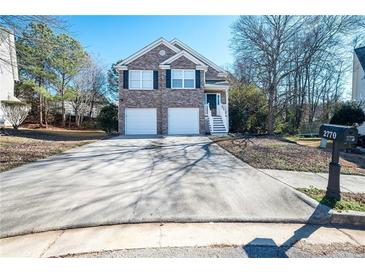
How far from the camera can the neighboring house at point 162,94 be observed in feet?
57.0

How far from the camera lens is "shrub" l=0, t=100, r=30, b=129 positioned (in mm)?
15609

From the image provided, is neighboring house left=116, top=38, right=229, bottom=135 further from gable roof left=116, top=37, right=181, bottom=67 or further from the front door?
the front door

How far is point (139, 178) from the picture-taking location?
18.9 ft

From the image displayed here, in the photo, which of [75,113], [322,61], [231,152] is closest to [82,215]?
[231,152]

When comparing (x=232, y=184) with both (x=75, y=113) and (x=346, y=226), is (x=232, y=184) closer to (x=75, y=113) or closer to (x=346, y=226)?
(x=346, y=226)

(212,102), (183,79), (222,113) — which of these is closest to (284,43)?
(212,102)

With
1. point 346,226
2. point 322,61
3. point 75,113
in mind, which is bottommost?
point 346,226

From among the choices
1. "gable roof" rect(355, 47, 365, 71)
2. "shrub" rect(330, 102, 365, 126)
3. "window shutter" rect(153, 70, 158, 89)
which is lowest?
"shrub" rect(330, 102, 365, 126)

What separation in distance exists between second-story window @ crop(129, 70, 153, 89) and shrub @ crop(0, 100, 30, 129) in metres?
7.20

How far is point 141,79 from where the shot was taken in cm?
1756

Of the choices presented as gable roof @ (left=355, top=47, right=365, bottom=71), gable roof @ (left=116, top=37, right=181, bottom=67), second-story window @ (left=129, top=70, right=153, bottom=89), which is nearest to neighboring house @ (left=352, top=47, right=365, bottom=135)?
gable roof @ (left=355, top=47, right=365, bottom=71)

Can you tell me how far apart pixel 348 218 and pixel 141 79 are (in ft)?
52.0

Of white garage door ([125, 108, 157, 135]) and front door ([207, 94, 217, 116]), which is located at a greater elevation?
front door ([207, 94, 217, 116])
